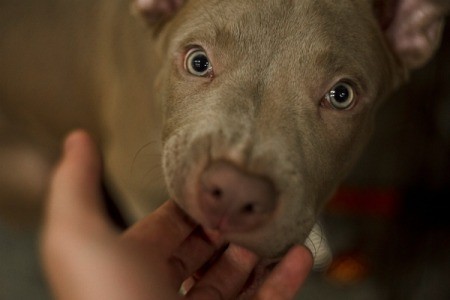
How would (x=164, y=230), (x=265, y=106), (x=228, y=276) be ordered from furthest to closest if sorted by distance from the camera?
1. (x=228, y=276)
2. (x=164, y=230)
3. (x=265, y=106)

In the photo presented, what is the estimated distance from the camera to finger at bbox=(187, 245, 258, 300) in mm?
2125

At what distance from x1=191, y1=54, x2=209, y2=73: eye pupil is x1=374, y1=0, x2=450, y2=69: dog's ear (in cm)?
73

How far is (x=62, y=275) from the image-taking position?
1.81 m

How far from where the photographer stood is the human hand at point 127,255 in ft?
5.72

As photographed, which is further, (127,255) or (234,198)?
(127,255)

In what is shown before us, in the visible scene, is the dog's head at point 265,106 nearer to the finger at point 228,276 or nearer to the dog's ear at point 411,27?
the dog's ear at point 411,27

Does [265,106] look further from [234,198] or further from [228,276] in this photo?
[228,276]

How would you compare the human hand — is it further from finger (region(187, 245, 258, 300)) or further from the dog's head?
the dog's head

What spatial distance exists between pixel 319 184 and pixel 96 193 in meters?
0.71

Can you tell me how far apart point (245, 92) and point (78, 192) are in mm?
592

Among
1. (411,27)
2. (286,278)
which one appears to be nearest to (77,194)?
(286,278)

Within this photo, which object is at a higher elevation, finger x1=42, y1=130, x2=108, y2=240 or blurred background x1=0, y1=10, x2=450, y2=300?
finger x1=42, y1=130, x2=108, y2=240

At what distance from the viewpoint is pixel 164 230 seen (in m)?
2.06

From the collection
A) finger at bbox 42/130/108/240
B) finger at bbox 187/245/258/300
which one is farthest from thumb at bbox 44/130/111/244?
finger at bbox 187/245/258/300
